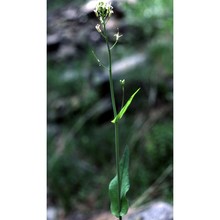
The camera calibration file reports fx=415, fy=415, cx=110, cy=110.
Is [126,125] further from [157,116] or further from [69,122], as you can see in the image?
[69,122]

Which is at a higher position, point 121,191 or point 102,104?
point 121,191

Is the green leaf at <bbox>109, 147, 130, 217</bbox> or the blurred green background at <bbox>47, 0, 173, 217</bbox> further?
the blurred green background at <bbox>47, 0, 173, 217</bbox>

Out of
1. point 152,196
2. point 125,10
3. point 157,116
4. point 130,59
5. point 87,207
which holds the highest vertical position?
point 125,10

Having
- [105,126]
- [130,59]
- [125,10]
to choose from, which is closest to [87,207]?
[105,126]

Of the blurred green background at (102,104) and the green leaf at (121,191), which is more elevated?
the green leaf at (121,191)

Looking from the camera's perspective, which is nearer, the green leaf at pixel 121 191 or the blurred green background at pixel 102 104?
the green leaf at pixel 121 191

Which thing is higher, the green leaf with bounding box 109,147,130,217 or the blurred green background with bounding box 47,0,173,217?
the green leaf with bounding box 109,147,130,217

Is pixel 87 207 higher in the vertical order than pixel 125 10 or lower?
lower
